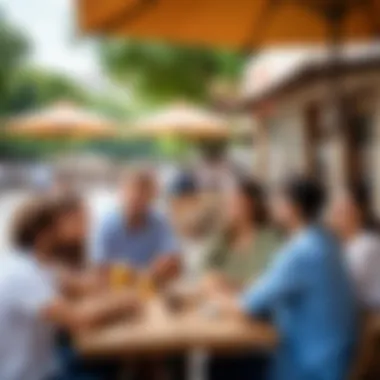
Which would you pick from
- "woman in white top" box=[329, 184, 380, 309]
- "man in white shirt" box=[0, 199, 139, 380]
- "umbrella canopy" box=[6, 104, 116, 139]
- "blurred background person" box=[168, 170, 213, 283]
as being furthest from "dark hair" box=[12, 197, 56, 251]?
"woman in white top" box=[329, 184, 380, 309]

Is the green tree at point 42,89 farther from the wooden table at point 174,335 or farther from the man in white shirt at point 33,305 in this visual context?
the wooden table at point 174,335

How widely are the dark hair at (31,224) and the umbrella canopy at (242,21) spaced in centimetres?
31

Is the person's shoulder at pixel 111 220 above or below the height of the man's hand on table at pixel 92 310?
above

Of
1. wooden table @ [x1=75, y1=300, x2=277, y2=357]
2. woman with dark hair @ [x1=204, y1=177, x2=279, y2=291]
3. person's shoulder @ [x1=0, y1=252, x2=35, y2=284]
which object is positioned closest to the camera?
person's shoulder @ [x1=0, y1=252, x2=35, y2=284]

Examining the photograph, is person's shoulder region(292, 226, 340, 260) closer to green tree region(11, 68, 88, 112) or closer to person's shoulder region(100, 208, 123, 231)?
person's shoulder region(100, 208, 123, 231)

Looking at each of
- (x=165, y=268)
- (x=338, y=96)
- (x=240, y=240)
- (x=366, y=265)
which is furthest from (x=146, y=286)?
(x=338, y=96)

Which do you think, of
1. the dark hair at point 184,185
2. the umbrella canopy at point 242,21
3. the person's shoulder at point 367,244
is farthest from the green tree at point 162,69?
the person's shoulder at point 367,244

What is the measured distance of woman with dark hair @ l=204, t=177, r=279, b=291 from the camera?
1.46 meters

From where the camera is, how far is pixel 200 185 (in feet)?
4.71

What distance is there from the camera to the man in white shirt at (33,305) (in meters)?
1.14

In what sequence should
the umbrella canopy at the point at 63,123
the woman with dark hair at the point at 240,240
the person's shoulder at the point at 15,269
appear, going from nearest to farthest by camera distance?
the person's shoulder at the point at 15,269 < the umbrella canopy at the point at 63,123 < the woman with dark hair at the point at 240,240

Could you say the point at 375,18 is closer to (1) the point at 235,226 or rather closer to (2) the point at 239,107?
(2) the point at 239,107

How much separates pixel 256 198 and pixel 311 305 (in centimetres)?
24

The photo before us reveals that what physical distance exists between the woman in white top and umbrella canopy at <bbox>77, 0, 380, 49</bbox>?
0.29m
